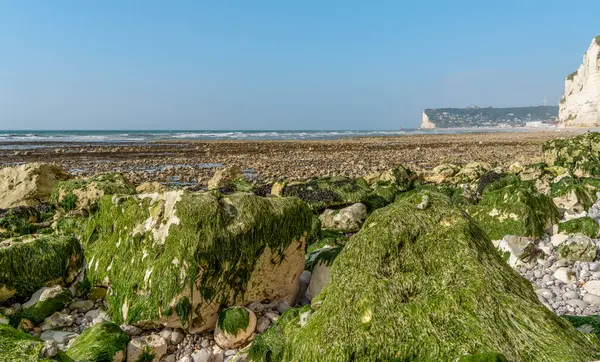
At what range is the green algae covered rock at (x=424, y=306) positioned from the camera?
2590 mm

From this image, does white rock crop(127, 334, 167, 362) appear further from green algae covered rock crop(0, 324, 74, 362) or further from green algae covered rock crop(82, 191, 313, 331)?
green algae covered rock crop(0, 324, 74, 362)

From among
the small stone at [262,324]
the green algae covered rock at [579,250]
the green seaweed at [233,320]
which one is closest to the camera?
the green seaweed at [233,320]

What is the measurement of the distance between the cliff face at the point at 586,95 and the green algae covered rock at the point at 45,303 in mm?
76982

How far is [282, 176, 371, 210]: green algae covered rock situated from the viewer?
954 cm

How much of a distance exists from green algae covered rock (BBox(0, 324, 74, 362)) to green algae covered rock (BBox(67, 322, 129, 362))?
0.52m

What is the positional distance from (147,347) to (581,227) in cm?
601

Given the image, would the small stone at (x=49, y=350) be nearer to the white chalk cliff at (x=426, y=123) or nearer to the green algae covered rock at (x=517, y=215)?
the green algae covered rock at (x=517, y=215)

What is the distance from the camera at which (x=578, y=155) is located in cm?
1260

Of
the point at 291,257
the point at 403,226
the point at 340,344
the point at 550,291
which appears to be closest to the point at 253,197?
the point at 291,257

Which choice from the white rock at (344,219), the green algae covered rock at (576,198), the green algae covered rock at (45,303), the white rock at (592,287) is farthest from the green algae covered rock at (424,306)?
the green algae covered rock at (576,198)

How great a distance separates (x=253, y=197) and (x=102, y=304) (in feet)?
6.71

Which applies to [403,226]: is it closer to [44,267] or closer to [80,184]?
[44,267]

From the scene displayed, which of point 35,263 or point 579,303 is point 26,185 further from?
point 579,303

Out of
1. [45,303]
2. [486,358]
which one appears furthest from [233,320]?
[486,358]
